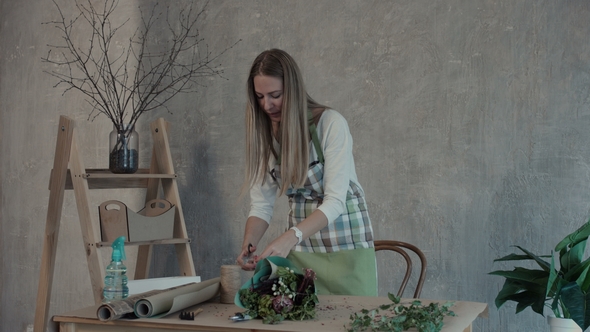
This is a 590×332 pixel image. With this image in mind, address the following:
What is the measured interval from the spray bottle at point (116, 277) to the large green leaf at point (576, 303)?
1584 millimetres

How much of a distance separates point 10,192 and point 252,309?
2.89 metres

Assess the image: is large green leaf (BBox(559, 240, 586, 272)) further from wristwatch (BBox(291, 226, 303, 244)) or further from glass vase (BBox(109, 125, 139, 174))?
glass vase (BBox(109, 125, 139, 174))

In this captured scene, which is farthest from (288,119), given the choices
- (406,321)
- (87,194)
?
(87,194)

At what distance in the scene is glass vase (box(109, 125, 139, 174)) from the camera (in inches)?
130

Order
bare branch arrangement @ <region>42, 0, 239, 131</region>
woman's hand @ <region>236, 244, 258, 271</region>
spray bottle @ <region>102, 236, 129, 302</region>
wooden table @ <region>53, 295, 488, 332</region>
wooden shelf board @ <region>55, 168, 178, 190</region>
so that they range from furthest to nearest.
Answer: bare branch arrangement @ <region>42, 0, 239, 131</region> < wooden shelf board @ <region>55, 168, 178, 190</region> < woman's hand @ <region>236, 244, 258, 271</region> < spray bottle @ <region>102, 236, 129, 302</region> < wooden table @ <region>53, 295, 488, 332</region>

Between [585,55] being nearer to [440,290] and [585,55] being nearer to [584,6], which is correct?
[584,6]

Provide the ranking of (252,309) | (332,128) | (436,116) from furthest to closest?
(436,116) → (332,128) → (252,309)

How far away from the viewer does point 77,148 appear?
3.19 m

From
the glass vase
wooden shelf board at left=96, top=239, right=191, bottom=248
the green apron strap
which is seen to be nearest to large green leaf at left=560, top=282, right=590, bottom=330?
the green apron strap

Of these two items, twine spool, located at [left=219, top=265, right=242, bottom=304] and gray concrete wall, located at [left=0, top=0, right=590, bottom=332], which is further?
gray concrete wall, located at [left=0, top=0, right=590, bottom=332]

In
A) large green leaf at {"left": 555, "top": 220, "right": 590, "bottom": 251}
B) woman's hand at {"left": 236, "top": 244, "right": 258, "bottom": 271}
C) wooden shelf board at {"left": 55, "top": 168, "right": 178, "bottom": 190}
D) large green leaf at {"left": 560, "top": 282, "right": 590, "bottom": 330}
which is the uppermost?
wooden shelf board at {"left": 55, "top": 168, "right": 178, "bottom": 190}

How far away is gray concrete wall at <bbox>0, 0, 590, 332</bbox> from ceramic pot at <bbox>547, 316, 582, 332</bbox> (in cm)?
42

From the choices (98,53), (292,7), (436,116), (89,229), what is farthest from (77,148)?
(436,116)

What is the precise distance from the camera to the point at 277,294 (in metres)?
1.83
